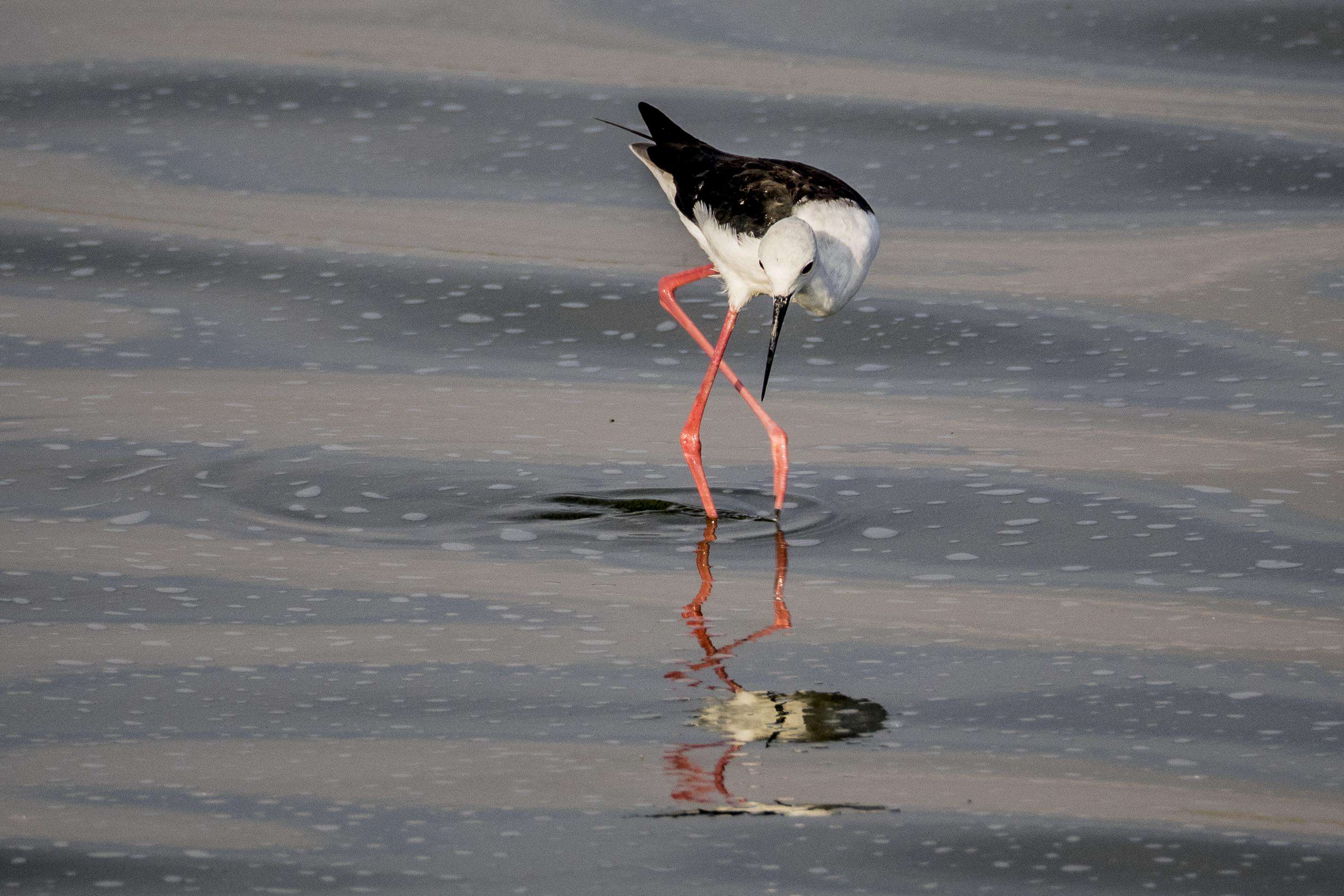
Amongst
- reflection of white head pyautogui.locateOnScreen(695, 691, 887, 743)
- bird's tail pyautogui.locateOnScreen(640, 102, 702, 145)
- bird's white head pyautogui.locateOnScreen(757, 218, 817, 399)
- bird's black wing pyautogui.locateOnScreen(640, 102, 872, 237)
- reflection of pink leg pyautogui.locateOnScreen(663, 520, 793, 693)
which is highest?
bird's tail pyautogui.locateOnScreen(640, 102, 702, 145)

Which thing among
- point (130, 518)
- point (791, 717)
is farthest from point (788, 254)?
point (130, 518)

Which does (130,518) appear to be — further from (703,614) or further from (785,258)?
(785,258)

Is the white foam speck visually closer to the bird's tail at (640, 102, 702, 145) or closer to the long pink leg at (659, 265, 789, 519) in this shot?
the long pink leg at (659, 265, 789, 519)

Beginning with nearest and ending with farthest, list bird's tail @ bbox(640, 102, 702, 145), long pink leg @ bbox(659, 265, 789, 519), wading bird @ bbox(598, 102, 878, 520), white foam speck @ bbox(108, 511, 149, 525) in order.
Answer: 1. white foam speck @ bbox(108, 511, 149, 525)
2. wading bird @ bbox(598, 102, 878, 520)
3. long pink leg @ bbox(659, 265, 789, 519)
4. bird's tail @ bbox(640, 102, 702, 145)

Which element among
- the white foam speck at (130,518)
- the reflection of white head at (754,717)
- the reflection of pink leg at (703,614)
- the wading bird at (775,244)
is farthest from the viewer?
the wading bird at (775,244)

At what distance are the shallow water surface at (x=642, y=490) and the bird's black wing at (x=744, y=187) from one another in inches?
32.6

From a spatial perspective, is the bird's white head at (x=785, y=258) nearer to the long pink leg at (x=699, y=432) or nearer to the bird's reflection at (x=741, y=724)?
the long pink leg at (x=699, y=432)

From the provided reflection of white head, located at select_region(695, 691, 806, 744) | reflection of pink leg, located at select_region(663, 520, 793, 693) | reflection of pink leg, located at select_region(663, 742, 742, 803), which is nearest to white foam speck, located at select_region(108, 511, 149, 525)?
reflection of pink leg, located at select_region(663, 520, 793, 693)

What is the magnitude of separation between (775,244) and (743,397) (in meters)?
0.96

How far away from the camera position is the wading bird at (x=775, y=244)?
20.2 ft

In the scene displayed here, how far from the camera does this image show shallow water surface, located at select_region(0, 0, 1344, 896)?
4.21 m

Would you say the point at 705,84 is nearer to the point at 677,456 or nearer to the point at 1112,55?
the point at 1112,55

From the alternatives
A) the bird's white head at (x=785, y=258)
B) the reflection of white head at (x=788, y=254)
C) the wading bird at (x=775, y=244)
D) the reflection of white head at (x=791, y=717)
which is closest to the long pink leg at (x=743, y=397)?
the wading bird at (x=775, y=244)

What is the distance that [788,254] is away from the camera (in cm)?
608
